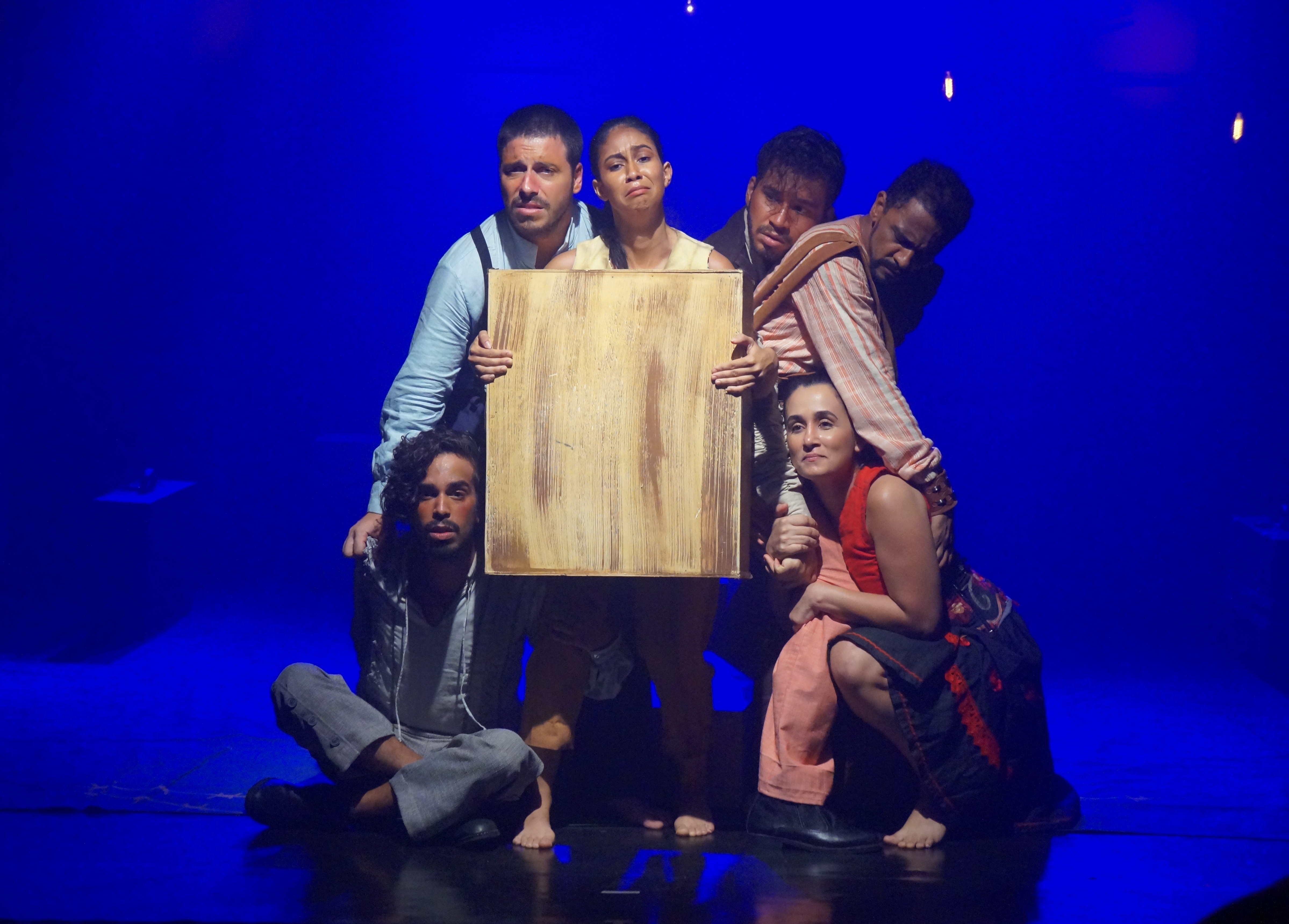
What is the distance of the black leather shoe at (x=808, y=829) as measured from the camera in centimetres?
285

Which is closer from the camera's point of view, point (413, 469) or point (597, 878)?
point (597, 878)

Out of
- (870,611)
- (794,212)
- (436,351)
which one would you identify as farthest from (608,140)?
(870,611)

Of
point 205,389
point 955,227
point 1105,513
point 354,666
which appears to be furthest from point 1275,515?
point 205,389

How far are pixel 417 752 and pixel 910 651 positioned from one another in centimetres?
130

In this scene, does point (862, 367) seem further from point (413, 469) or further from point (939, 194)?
point (413, 469)

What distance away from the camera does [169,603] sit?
4.80m

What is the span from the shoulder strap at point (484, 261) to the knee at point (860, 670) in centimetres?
132

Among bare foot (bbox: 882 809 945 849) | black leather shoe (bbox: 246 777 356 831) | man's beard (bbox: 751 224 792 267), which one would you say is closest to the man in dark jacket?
man's beard (bbox: 751 224 792 267)

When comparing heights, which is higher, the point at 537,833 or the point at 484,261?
the point at 484,261

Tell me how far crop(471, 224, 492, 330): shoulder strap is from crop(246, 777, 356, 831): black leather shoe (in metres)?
1.31

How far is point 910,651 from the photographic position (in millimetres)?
2855

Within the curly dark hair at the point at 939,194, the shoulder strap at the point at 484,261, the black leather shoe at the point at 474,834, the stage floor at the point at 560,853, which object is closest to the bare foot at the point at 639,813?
the stage floor at the point at 560,853

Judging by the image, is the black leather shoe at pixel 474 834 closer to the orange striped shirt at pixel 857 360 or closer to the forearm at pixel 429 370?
the forearm at pixel 429 370

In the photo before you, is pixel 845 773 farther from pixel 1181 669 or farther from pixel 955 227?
pixel 1181 669
